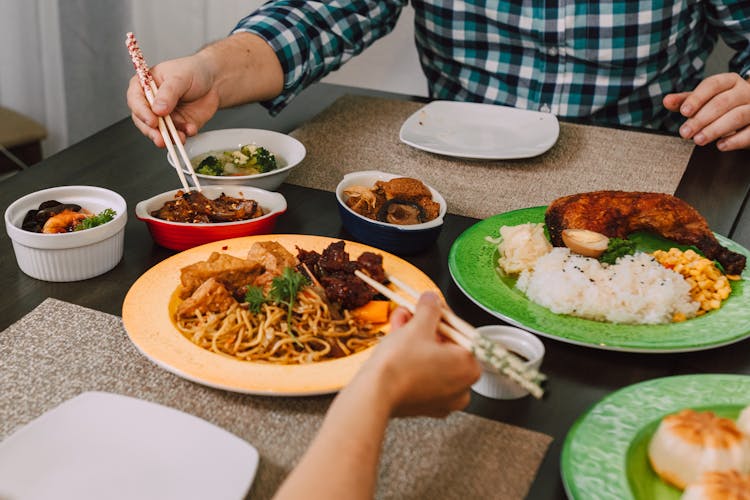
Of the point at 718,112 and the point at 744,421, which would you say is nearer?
the point at 744,421

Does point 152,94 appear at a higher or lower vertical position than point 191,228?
higher

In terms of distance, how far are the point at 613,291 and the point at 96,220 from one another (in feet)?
3.12

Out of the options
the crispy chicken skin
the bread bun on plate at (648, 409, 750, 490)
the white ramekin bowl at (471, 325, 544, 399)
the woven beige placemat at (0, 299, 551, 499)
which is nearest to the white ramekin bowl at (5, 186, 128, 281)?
the woven beige placemat at (0, 299, 551, 499)

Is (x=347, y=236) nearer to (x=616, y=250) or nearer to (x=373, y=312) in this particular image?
(x=373, y=312)

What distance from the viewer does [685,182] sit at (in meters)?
1.92

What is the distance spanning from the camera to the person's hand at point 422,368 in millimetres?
914

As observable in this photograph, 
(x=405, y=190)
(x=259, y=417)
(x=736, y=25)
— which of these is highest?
(x=736, y=25)

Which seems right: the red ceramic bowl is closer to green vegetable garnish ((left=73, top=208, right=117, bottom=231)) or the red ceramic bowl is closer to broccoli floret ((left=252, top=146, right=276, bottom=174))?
green vegetable garnish ((left=73, top=208, right=117, bottom=231))

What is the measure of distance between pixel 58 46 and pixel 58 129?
0.43 m

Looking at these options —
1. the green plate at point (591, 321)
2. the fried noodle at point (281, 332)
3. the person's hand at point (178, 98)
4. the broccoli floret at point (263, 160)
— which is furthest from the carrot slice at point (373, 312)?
the person's hand at point (178, 98)

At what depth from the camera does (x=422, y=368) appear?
934 mm

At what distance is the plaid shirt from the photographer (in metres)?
2.31

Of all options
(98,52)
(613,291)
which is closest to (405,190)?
(613,291)

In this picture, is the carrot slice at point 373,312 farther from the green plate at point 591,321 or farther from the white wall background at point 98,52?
the white wall background at point 98,52
